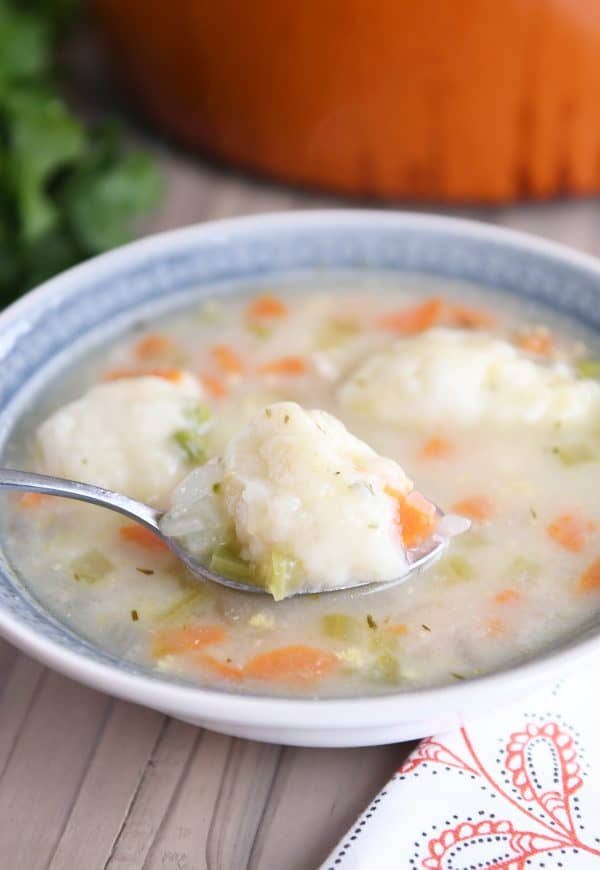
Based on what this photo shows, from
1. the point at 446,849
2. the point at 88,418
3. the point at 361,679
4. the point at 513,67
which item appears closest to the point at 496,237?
the point at 513,67

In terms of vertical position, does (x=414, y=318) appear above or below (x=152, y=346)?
above

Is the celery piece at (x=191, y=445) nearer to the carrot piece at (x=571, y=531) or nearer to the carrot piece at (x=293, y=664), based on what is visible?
the carrot piece at (x=293, y=664)

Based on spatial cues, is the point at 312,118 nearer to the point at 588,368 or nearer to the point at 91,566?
the point at 588,368

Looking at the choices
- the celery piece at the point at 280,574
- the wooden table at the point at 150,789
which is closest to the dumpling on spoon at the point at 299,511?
the celery piece at the point at 280,574

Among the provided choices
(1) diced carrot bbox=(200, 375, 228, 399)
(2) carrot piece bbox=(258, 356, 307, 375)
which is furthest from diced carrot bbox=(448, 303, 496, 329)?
(1) diced carrot bbox=(200, 375, 228, 399)

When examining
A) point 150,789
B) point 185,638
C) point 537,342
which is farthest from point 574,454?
point 150,789
